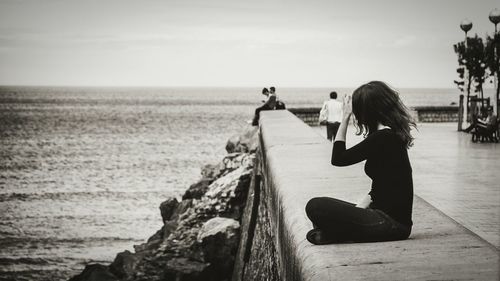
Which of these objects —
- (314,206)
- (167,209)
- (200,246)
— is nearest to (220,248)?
(200,246)

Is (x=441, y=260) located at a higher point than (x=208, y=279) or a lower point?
higher

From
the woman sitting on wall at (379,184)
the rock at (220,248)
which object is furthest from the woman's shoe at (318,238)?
the rock at (220,248)

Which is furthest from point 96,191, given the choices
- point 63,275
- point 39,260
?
point 63,275

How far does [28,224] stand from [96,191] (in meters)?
6.71

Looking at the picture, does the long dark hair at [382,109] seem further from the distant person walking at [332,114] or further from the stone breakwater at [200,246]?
the distant person walking at [332,114]

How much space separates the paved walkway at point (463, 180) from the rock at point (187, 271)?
380 cm

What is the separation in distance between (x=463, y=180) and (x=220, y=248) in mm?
4719

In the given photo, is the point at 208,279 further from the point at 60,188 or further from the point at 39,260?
the point at 60,188

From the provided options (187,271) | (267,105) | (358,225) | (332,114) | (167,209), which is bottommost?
(167,209)

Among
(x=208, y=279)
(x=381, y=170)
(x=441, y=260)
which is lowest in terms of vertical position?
(x=208, y=279)

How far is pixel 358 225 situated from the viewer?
10.5 ft

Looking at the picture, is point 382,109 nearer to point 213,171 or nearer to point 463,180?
point 463,180

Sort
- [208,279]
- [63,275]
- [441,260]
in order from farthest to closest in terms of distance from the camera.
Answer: [63,275] < [208,279] < [441,260]

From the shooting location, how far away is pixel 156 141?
184 feet
